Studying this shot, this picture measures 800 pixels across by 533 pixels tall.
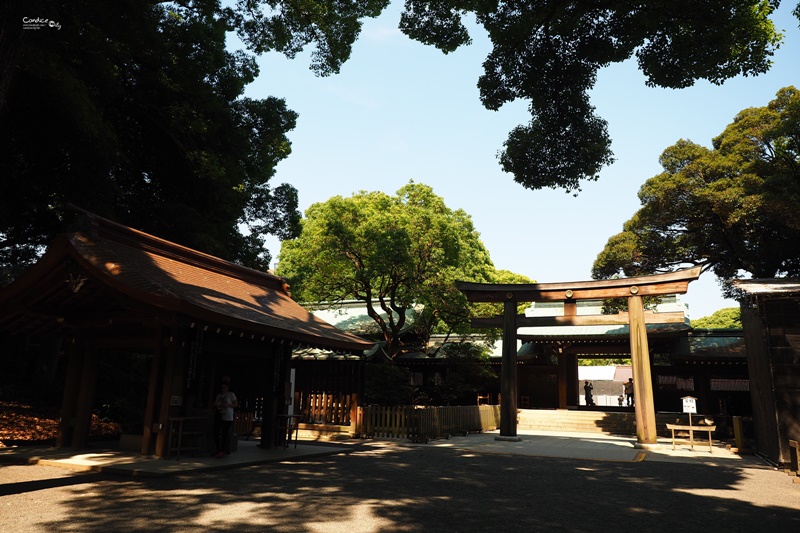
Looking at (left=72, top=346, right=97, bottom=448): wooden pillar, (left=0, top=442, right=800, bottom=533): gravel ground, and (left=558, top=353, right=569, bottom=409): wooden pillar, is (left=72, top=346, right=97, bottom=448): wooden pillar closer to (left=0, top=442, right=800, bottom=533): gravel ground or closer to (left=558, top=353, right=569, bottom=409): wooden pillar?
(left=0, top=442, right=800, bottom=533): gravel ground

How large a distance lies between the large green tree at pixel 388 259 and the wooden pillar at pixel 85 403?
10.6 meters

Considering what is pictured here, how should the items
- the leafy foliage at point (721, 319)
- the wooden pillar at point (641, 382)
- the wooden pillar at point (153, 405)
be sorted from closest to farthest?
the wooden pillar at point (153, 405), the wooden pillar at point (641, 382), the leafy foliage at point (721, 319)

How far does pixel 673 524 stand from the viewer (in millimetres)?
6000

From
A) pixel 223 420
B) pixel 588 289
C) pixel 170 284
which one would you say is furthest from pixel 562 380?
pixel 170 284

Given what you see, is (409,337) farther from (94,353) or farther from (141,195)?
(94,353)

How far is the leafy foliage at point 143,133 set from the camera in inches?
460

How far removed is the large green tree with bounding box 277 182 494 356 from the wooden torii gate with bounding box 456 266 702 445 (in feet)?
10.8

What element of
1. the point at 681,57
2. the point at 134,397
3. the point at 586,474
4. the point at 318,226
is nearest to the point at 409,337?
the point at 318,226

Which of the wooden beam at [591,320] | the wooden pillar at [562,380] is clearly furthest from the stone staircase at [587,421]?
the wooden beam at [591,320]

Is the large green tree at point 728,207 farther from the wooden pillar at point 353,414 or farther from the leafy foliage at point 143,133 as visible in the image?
the leafy foliage at point 143,133

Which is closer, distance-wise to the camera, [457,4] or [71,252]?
[71,252]

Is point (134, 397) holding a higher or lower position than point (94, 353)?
lower

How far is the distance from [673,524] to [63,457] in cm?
978

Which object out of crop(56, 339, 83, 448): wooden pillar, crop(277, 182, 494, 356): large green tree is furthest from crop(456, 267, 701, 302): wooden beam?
crop(56, 339, 83, 448): wooden pillar
